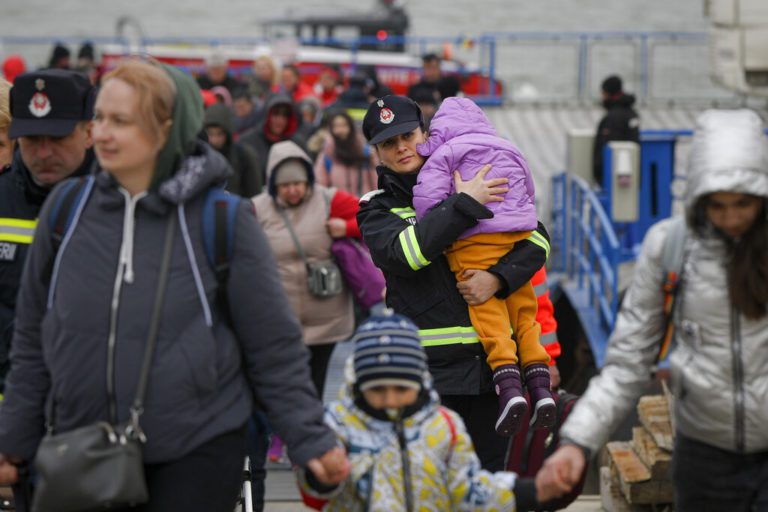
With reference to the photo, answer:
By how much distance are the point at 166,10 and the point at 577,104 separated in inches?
1580

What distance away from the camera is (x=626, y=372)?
332cm

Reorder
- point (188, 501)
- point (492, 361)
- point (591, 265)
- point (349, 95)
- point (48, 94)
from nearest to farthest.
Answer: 1. point (188, 501)
2. point (48, 94)
3. point (492, 361)
4. point (591, 265)
5. point (349, 95)

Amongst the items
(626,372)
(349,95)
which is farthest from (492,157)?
(349,95)

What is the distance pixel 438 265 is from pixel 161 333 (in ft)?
4.64

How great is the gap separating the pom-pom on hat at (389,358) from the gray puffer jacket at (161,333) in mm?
167

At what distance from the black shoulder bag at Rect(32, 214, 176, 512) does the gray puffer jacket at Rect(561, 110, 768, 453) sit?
3.87 feet

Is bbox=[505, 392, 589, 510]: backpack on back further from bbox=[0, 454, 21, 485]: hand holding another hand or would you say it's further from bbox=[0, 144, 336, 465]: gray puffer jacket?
bbox=[0, 454, 21, 485]: hand holding another hand

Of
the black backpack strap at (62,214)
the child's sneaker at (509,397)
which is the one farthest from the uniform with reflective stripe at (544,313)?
the black backpack strap at (62,214)

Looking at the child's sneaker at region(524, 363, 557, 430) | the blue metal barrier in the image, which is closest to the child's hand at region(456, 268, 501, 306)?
the child's sneaker at region(524, 363, 557, 430)

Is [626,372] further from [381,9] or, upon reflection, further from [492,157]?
[381,9]

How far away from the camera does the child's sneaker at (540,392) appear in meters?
4.45

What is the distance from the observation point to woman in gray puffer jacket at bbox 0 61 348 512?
3.13m

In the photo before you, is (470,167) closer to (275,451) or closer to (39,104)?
(39,104)

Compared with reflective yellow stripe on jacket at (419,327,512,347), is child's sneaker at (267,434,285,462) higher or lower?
lower
